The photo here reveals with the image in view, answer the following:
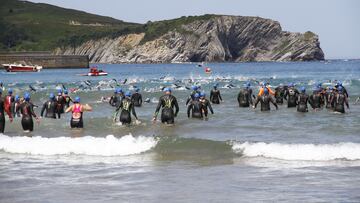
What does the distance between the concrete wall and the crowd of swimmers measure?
106 meters

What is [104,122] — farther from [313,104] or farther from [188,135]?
[313,104]

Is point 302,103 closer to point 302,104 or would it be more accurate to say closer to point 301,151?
point 302,104

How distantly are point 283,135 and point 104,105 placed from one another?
19515mm

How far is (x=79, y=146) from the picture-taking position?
2084cm

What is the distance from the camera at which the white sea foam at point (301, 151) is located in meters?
17.9

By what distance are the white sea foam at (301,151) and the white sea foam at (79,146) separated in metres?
3.19

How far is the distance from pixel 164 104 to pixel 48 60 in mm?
121384

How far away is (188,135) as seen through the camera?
24188mm

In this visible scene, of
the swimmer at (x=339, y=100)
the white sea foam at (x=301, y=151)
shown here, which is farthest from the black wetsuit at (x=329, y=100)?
the white sea foam at (x=301, y=151)

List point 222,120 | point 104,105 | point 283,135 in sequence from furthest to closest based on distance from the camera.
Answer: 1. point 104,105
2. point 222,120
3. point 283,135

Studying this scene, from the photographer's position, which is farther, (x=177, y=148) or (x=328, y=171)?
(x=177, y=148)

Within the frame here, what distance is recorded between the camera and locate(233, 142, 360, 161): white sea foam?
706 inches

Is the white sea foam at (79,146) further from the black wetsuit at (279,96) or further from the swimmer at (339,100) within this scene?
the black wetsuit at (279,96)

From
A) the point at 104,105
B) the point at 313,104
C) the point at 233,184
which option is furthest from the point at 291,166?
the point at 104,105
